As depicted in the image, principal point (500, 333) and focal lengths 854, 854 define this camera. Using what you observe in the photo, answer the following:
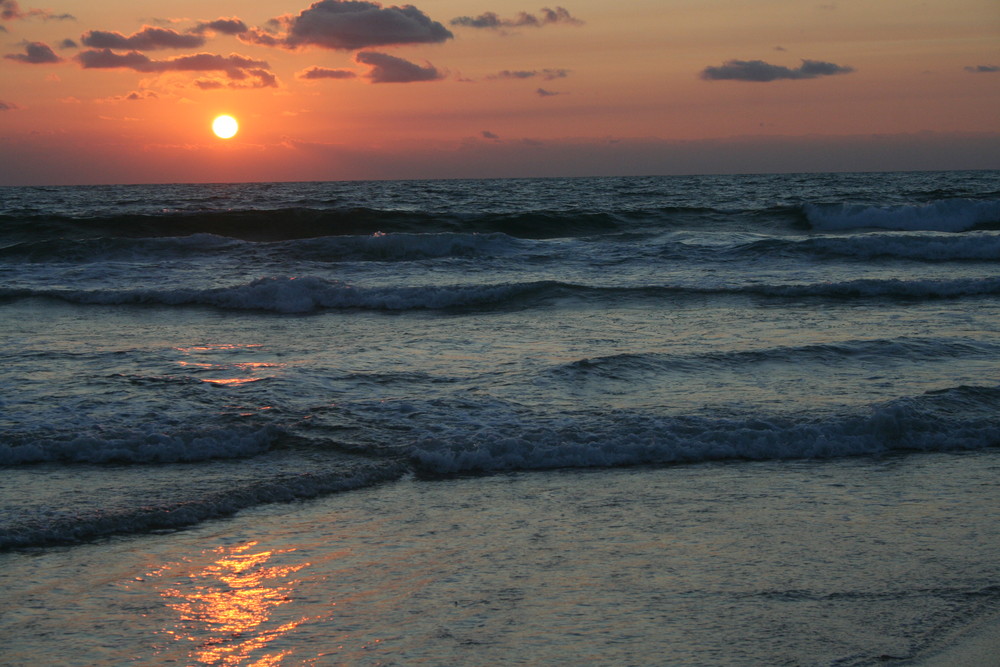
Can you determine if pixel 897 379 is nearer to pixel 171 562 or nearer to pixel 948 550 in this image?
pixel 948 550

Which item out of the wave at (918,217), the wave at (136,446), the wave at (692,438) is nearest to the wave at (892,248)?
the wave at (918,217)

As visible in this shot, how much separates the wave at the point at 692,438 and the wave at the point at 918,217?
21133 mm

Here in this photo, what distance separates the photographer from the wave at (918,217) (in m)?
26.2

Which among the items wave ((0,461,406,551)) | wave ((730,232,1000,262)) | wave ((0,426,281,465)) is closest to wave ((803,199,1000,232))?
wave ((730,232,1000,262))

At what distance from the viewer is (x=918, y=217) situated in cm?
2645

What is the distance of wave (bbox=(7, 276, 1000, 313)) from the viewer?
524 inches

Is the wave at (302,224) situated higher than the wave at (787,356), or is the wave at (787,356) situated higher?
the wave at (302,224)

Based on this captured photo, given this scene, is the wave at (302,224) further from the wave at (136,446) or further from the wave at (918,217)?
A: the wave at (136,446)

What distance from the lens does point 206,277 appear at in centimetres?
1612

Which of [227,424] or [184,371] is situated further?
[184,371]

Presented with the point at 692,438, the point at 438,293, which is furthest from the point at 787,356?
the point at 438,293

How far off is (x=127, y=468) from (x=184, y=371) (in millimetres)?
2715

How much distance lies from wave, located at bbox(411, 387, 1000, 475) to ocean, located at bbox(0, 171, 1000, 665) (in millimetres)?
26

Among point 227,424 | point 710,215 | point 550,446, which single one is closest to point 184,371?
point 227,424
